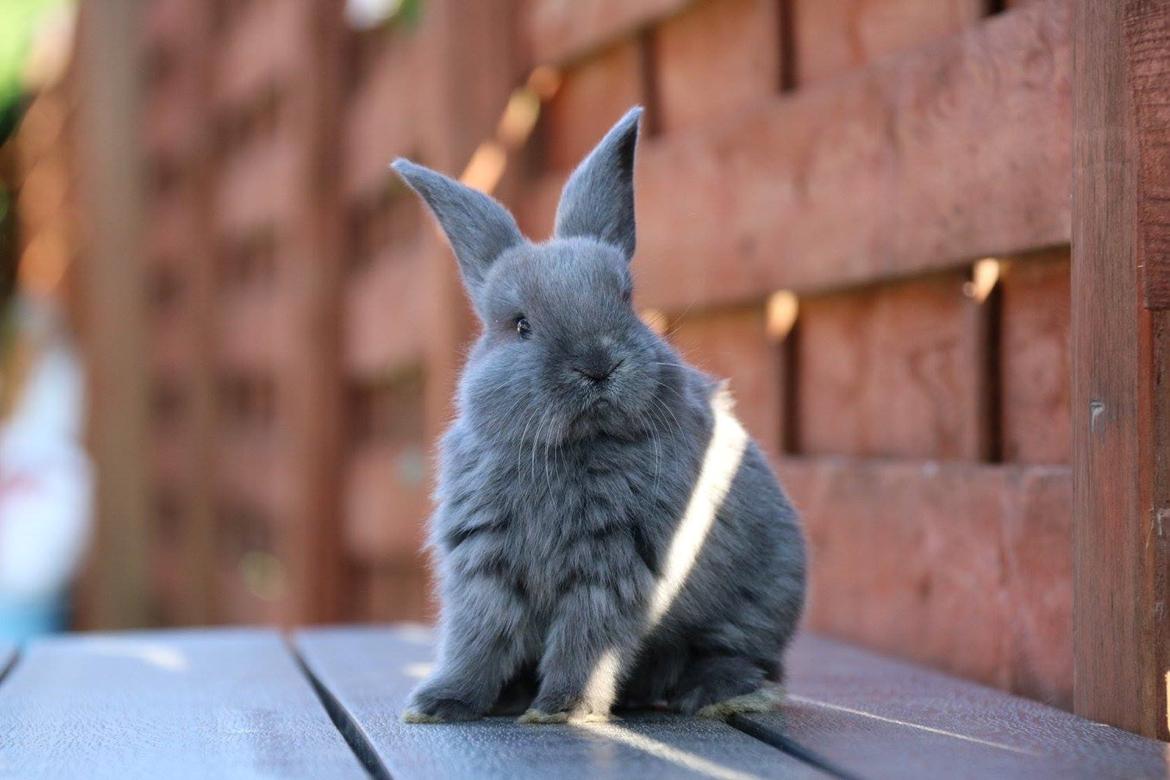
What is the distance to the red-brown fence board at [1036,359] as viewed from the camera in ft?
6.33

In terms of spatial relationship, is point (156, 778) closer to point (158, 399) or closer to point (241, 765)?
point (241, 765)

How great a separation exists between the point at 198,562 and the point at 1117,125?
20.1 ft

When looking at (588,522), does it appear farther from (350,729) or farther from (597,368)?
(350,729)

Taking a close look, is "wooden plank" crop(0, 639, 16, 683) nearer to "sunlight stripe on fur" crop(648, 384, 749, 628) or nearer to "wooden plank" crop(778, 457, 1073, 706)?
"sunlight stripe on fur" crop(648, 384, 749, 628)

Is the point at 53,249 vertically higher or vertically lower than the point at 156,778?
higher

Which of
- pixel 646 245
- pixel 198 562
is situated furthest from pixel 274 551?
pixel 646 245

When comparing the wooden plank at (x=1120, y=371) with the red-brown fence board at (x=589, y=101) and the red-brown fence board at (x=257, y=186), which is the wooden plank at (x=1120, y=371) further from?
the red-brown fence board at (x=257, y=186)

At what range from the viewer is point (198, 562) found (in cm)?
706

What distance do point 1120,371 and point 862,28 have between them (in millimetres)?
978

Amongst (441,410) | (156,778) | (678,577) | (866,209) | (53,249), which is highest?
(53,249)

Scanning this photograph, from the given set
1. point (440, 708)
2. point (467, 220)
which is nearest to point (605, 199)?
point (467, 220)

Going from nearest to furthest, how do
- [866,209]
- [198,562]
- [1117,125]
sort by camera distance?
1. [1117,125]
2. [866,209]
3. [198,562]

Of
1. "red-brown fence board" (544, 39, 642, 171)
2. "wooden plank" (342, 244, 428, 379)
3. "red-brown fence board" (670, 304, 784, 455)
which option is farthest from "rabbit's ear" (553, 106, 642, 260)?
"wooden plank" (342, 244, 428, 379)

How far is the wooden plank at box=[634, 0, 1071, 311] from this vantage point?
1.90 metres
